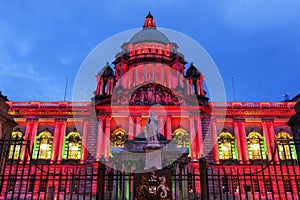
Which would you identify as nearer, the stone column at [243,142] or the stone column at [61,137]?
the stone column at [61,137]

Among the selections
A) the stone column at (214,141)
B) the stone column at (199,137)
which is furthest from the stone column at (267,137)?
the stone column at (199,137)

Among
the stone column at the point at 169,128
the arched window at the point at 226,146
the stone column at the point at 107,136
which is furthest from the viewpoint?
the arched window at the point at 226,146

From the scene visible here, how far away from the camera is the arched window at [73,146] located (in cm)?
3558

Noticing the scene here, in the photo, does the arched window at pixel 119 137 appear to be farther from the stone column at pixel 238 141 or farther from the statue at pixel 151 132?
the statue at pixel 151 132

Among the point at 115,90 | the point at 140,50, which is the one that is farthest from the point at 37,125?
the point at 140,50

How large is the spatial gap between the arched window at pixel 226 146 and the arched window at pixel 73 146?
1892 centimetres

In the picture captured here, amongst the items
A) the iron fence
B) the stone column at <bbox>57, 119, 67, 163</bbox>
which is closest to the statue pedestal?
the iron fence

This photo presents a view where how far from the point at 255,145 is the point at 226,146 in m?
3.96

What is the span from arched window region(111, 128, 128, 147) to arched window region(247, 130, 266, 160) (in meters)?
16.8

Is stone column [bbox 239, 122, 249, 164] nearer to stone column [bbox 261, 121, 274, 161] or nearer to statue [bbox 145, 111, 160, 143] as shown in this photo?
stone column [bbox 261, 121, 274, 161]

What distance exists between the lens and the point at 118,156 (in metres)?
17.1

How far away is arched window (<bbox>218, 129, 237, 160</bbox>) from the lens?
3594cm

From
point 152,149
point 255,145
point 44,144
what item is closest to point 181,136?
point 255,145

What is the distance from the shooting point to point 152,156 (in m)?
11.9
